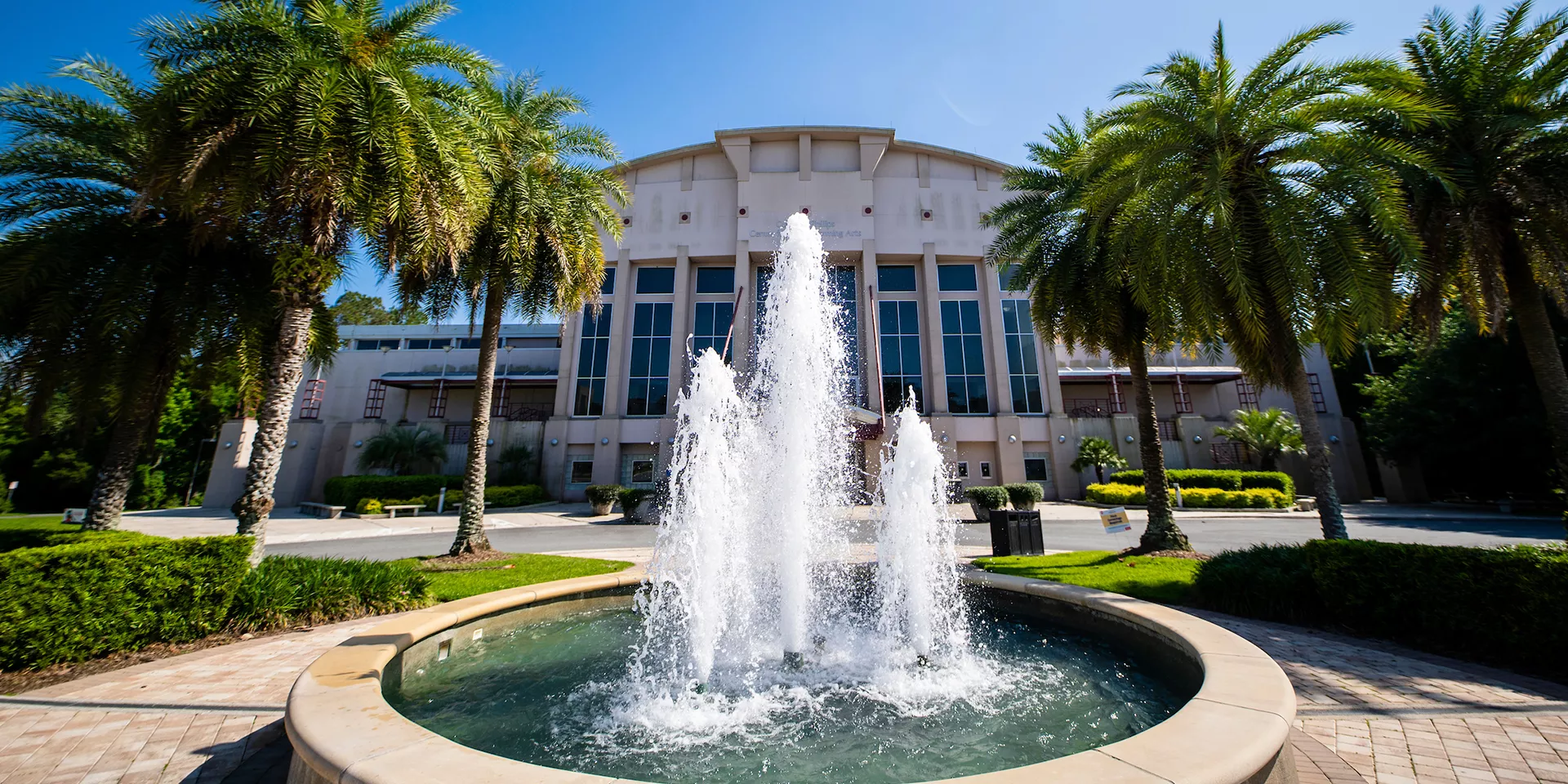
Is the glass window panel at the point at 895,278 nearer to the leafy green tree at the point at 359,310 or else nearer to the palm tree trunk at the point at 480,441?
the palm tree trunk at the point at 480,441

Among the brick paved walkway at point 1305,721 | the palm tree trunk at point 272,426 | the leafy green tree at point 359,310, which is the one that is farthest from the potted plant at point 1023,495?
the leafy green tree at point 359,310

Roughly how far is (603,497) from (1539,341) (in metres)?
25.6

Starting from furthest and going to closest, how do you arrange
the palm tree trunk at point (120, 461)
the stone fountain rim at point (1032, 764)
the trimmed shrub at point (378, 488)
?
the trimmed shrub at point (378, 488) → the palm tree trunk at point (120, 461) → the stone fountain rim at point (1032, 764)

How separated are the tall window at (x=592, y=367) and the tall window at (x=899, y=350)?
15207 millimetres

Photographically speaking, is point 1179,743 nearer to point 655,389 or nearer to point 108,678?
point 108,678

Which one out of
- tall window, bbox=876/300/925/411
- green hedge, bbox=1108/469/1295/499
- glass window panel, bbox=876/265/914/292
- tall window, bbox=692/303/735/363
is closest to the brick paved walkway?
green hedge, bbox=1108/469/1295/499

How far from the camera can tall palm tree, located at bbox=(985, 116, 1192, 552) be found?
39.5ft

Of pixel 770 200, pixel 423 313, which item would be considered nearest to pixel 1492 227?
pixel 423 313

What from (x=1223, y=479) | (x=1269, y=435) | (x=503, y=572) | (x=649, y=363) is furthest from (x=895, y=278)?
(x=503, y=572)

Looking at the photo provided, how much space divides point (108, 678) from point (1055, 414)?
3227cm

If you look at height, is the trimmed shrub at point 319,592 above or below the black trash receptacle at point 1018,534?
below

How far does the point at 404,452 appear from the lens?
29984 millimetres

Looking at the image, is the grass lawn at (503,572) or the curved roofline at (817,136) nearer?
the grass lawn at (503,572)

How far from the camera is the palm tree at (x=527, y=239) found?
12.4m
